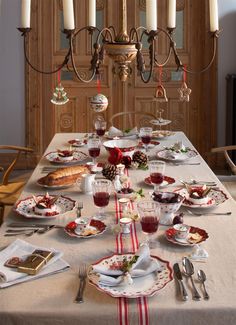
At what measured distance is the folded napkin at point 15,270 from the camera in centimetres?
186

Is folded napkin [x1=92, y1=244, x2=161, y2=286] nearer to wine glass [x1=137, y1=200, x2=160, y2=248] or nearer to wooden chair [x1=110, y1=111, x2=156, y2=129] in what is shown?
wine glass [x1=137, y1=200, x2=160, y2=248]

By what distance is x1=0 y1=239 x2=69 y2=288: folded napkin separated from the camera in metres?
1.86

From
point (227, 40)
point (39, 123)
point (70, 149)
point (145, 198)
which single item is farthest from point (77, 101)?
point (145, 198)

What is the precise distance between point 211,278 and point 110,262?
33 centimetres

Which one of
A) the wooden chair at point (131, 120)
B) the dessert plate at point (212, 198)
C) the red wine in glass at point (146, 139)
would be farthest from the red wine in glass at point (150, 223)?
the wooden chair at point (131, 120)

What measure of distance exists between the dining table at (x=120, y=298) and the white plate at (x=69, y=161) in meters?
0.79

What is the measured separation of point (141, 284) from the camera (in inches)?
71.6

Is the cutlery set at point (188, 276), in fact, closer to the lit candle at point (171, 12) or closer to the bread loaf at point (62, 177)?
the bread loaf at point (62, 177)

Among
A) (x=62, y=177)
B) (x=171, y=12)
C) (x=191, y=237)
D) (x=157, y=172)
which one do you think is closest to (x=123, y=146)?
(x=62, y=177)

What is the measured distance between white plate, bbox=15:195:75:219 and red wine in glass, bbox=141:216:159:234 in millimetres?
462

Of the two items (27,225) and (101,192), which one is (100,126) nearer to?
(101,192)

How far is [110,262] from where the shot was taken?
194cm

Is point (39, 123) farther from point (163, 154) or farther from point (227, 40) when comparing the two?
point (163, 154)

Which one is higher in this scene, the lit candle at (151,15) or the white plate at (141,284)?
the lit candle at (151,15)
